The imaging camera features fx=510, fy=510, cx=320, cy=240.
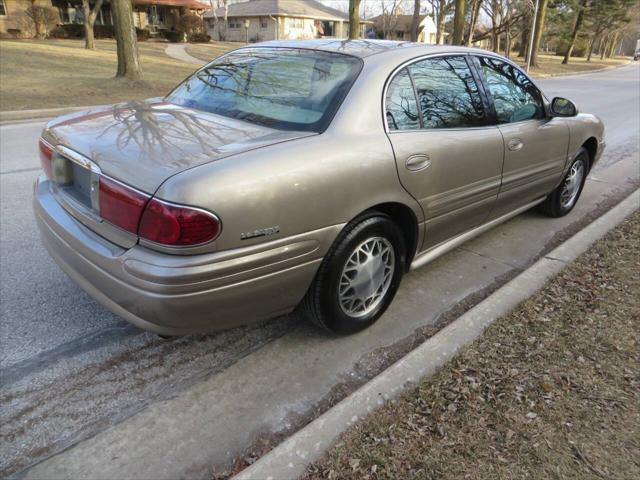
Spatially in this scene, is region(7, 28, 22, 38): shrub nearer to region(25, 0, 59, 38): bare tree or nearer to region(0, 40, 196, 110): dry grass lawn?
region(25, 0, 59, 38): bare tree

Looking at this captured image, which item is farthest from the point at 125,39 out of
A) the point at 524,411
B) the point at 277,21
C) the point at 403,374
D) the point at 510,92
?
the point at 277,21

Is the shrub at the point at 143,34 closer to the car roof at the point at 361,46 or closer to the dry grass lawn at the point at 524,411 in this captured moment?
the car roof at the point at 361,46

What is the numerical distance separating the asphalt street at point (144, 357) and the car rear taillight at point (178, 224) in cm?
87

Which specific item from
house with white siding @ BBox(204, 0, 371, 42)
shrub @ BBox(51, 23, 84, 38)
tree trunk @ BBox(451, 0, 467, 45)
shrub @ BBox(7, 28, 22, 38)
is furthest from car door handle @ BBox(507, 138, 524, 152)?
house with white siding @ BBox(204, 0, 371, 42)

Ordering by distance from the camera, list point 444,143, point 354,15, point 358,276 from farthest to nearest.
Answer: point 354,15 < point 444,143 < point 358,276

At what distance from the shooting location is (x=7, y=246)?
3.94 metres

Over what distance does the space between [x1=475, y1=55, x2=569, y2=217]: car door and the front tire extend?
1287 millimetres

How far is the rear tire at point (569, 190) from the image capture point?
4.87m

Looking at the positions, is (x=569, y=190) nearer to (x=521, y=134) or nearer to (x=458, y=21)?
(x=521, y=134)

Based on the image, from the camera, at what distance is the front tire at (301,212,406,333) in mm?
2684

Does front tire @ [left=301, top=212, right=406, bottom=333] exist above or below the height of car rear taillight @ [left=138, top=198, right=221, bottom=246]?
below

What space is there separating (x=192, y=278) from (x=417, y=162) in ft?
4.91

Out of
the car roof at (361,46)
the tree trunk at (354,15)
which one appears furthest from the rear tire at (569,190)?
the tree trunk at (354,15)

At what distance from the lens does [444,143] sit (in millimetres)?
3148
